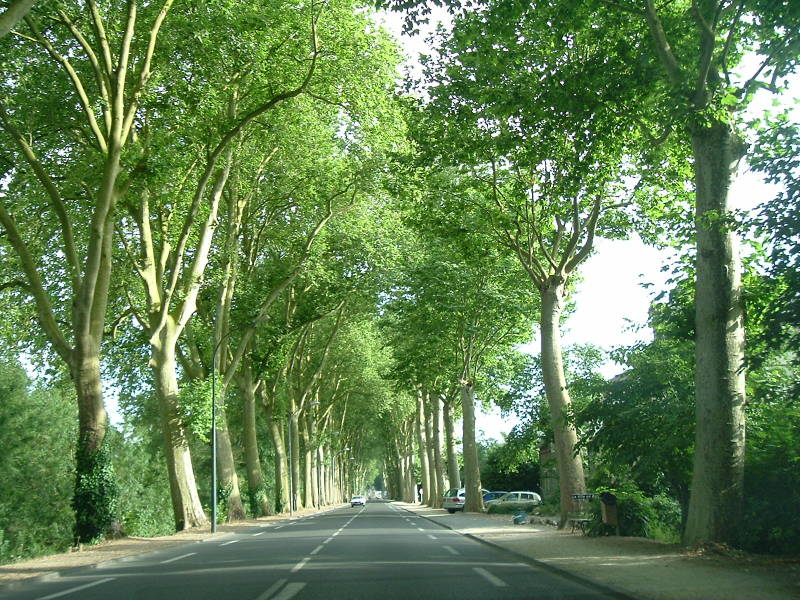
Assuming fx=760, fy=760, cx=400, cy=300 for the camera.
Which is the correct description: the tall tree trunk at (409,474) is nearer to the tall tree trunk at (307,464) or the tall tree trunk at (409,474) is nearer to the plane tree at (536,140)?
the tall tree trunk at (307,464)

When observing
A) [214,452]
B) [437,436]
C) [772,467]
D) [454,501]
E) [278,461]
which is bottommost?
[454,501]

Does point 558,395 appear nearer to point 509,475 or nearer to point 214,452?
point 214,452

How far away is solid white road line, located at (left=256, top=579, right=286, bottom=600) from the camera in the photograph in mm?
9555

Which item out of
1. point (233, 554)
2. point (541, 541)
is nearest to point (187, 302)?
point (233, 554)

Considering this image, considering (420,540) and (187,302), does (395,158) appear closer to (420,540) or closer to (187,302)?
(187,302)

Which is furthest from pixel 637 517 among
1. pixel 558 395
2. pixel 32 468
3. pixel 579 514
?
pixel 32 468

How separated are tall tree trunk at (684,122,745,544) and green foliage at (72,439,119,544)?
14912 millimetres

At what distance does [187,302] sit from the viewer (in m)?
24.8

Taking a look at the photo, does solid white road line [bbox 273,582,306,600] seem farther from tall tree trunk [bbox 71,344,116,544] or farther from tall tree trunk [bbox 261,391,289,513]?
tall tree trunk [bbox 261,391,289,513]

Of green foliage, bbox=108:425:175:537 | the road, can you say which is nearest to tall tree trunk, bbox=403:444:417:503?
green foliage, bbox=108:425:175:537

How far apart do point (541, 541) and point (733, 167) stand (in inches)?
391

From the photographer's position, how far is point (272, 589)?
10312mm

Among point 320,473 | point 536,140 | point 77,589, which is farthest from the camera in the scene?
point 320,473

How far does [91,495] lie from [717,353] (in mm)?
16196
